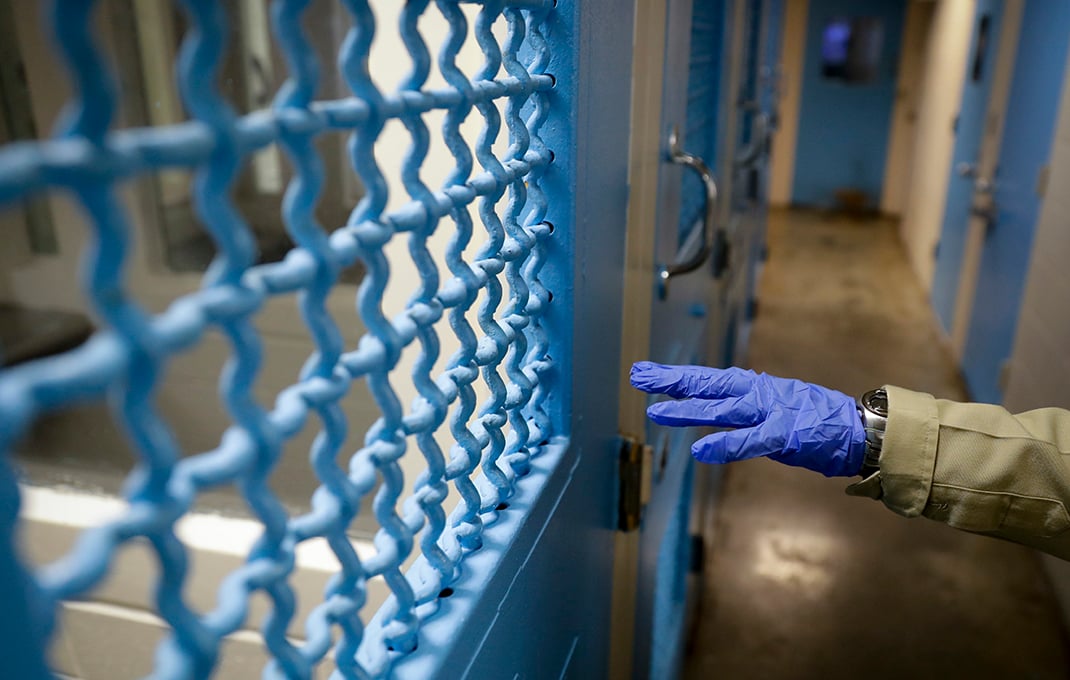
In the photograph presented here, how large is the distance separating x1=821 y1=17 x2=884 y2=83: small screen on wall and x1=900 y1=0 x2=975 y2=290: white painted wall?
1.01 m

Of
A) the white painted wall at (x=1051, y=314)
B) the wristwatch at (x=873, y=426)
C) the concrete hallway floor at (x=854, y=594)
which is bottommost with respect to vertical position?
the concrete hallway floor at (x=854, y=594)

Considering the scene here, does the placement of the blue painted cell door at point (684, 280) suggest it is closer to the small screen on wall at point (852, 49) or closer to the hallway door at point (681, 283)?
the hallway door at point (681, 283)

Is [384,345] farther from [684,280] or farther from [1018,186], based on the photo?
[1018,186]

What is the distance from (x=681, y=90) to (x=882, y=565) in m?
2.25

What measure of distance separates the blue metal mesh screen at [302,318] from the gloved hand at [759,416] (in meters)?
0.30

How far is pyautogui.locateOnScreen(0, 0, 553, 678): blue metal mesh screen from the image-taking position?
0.97 feet

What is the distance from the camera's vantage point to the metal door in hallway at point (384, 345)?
0.30m

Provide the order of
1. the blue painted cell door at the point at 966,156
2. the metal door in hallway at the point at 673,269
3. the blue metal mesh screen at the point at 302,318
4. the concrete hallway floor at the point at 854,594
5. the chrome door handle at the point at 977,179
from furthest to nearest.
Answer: the blue painted cell door at the point at 966,156, the chrome door handle at the point at 977,179, the concrete hallway floor at the point at 854,594, the metal door in hallway at the point at 673,269, the blue metal mesh screen at the point at 302,318

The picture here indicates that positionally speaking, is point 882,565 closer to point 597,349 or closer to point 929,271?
point 597,349

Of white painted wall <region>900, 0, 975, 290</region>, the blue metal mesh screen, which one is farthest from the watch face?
white painted wall <region>900, 0, 975, 290</region>

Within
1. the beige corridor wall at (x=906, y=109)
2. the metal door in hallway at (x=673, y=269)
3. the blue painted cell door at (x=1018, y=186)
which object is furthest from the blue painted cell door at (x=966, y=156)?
the beige corridor wall at (x=906, y=109)

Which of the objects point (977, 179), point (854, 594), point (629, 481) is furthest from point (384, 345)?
point (977, 179)

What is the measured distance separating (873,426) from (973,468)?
141 mm

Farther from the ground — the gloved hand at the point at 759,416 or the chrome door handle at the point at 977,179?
the gloved hand at the point at 759,416
